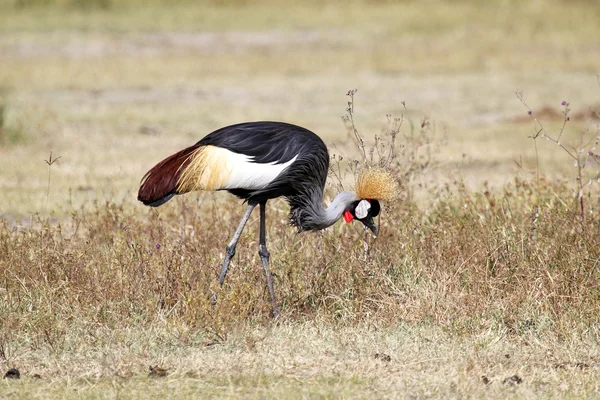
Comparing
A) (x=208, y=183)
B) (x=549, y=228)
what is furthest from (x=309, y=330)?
(x=549, y=228)

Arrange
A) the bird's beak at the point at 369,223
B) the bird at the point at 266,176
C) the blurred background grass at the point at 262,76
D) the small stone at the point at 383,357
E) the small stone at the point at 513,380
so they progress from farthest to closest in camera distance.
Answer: the blurred background grass at the point at 262,76 < the bird's beak at the point at 369,223 < the bird at the point at 266,176 < the small stone at the point at 383,357 < the small stone at the point at 513,380

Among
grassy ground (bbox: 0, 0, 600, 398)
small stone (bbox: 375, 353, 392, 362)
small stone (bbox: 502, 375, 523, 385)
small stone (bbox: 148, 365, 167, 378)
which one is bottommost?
small stone (bbox: 502, 375, 523, 385)

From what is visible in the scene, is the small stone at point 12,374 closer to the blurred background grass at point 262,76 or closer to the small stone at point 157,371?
the small stone at point 157,371

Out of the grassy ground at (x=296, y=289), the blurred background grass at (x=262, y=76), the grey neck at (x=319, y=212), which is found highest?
the blurred background grass at (x=262, y=76)

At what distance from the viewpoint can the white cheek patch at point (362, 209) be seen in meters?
6.08

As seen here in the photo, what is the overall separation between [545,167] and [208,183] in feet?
21.1

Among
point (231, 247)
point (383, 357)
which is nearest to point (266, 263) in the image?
point (231, 247)

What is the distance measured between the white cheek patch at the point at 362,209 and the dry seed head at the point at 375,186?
1.4 inches

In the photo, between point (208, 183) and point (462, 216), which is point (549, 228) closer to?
point (462, 216)

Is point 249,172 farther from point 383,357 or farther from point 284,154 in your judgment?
point 383,357

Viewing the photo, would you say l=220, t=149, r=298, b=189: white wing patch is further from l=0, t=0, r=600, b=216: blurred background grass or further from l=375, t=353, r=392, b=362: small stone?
l=0, t=0, r=600, b=216: blurred background grass

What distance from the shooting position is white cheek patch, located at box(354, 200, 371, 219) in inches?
239

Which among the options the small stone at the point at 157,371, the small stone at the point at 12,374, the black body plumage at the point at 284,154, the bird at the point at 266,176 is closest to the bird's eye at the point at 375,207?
the bird at the point at 266,176

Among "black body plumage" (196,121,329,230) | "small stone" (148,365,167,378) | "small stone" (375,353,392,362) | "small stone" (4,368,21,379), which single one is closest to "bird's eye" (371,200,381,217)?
"black body plumage" (196,121,329,230)
